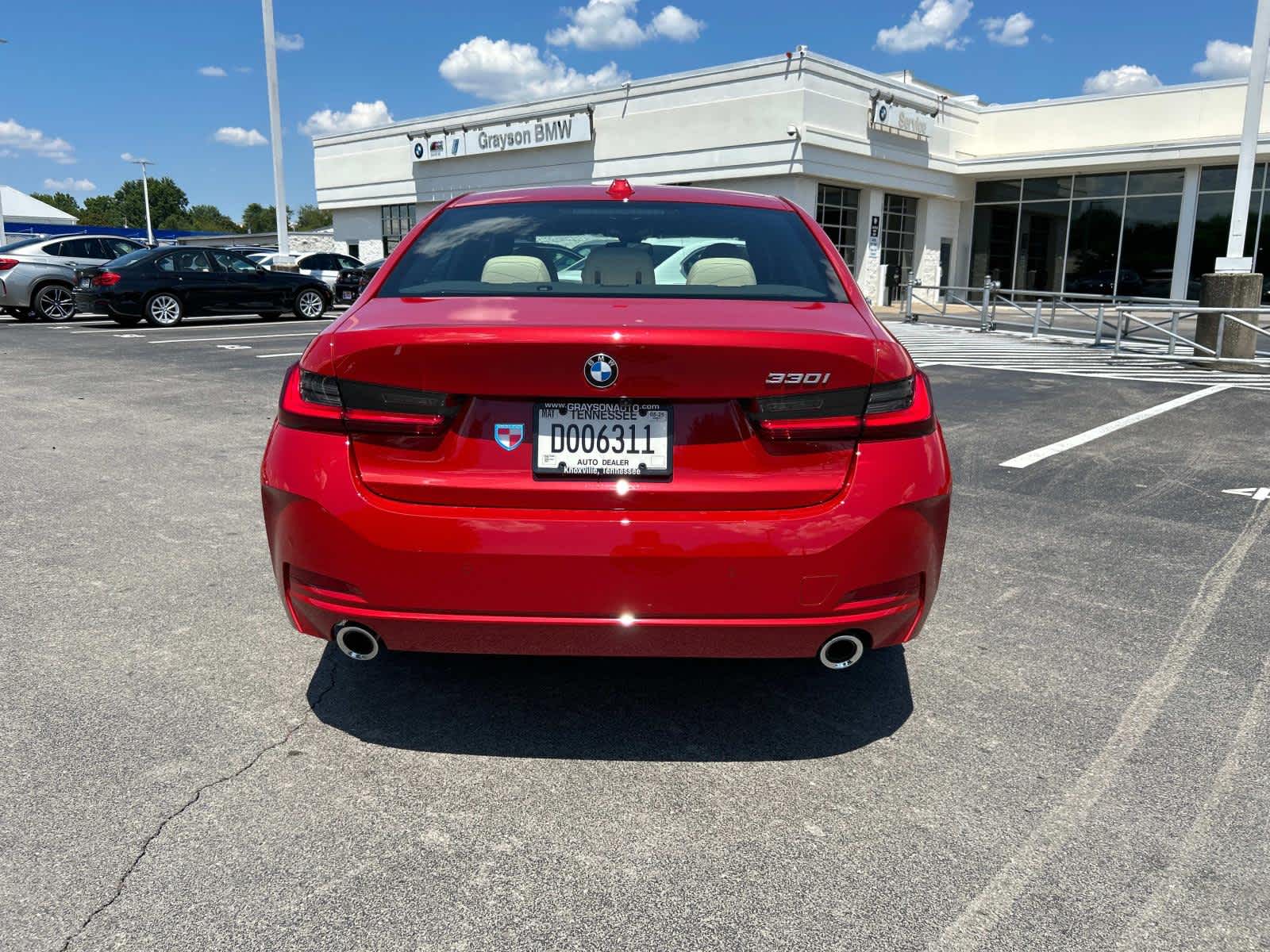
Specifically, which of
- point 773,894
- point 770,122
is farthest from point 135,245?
point 773,894

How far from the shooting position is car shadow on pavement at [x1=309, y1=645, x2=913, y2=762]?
9.68 feet

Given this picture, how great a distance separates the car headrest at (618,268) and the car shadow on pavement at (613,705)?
4.32 ft

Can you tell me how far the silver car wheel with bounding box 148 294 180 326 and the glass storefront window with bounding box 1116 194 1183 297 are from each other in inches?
933

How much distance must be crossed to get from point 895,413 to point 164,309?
18128mm

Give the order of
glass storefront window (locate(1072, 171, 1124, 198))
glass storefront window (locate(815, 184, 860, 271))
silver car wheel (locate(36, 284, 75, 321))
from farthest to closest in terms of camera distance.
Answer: glass storefront window (locate(1072, 171, 1124, 198))
glass storefront window (locate(815, 184, 860, 271))
silver car wheel (locate(36, 284, 75, 321))

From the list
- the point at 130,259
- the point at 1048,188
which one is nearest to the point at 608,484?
the point at 130,259

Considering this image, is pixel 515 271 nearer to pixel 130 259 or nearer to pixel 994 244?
pixel 130 259

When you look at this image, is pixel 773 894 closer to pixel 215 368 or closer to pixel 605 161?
pixel 215 368

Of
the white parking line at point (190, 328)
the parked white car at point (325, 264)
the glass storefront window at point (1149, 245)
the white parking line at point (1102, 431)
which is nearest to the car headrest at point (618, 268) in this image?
the white parking line at point (1102, 431)

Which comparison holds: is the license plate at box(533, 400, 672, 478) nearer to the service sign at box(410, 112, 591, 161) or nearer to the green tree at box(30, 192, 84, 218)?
the service sign at box(410, 112, 591, 161)

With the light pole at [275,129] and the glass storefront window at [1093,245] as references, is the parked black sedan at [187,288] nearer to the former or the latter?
the light pole at [275,129]

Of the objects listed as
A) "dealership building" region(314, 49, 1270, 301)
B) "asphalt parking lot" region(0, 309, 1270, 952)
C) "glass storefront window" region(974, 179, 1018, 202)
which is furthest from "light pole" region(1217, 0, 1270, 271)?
"glass storefront window" region(974, 179, 1018, 202)

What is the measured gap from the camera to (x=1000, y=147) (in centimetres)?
3041

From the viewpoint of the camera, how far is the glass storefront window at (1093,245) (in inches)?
1102
